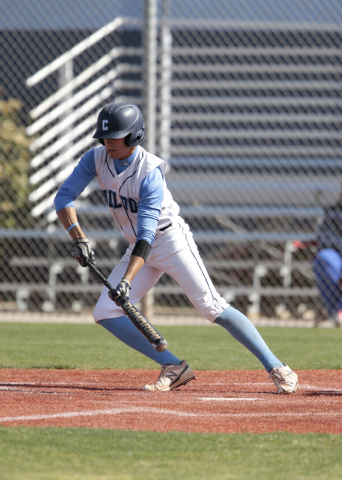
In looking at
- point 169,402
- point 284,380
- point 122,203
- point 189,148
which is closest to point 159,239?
point 122,203

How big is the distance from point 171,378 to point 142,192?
1089mm

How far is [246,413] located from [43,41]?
11.6 metres

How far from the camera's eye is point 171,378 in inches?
156

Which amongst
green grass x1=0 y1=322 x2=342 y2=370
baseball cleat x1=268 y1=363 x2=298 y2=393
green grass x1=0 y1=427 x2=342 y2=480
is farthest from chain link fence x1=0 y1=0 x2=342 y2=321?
green grass x1=0 y1=427 x2=342 y2=480

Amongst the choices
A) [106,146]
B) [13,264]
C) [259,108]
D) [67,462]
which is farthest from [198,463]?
[259,108]

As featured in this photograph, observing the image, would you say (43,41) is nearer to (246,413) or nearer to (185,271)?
(185,271)

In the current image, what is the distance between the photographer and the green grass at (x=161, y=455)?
2129mm

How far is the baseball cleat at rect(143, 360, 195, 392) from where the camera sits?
12.9 feet

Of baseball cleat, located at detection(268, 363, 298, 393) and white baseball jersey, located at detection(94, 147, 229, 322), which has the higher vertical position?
white baseball jersey, located at detection(94, 147, 229, 322)

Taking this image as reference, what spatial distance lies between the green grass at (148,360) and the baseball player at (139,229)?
40.6 inches

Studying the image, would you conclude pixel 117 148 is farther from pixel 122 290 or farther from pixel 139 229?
pixel 122 290

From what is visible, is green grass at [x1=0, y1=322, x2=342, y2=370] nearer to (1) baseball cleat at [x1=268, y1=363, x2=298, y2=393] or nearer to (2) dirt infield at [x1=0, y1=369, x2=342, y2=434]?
(2) dirt infield at [x1=0, y1=369, x2=342, y2=434]

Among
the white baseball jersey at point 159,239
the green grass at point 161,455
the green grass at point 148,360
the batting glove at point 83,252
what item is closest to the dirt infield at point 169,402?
the green grass at point 161,455

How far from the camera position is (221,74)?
1497 centimetres
